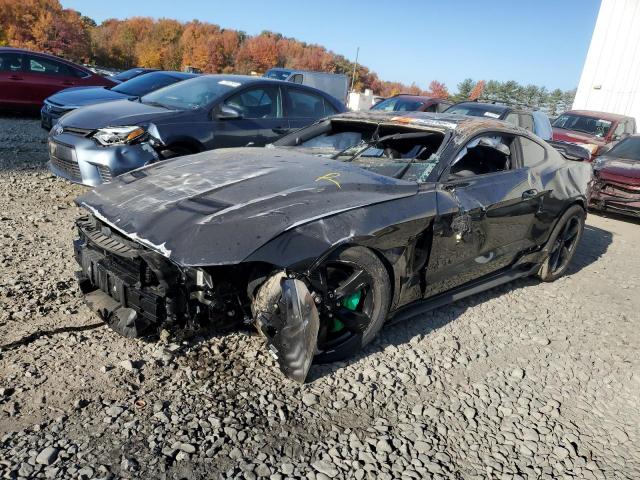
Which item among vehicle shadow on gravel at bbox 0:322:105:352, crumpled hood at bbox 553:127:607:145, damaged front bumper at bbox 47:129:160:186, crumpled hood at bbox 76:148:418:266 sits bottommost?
vehicle shadow on gravel at bbox 0:322:105:352

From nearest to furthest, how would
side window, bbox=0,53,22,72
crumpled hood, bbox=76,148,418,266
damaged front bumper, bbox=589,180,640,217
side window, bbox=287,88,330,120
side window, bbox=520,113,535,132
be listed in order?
crumpled hood, bbox=76,148,418,266 → side window, bbox=287,88,330,120 → damaged front bumper, bbox=589,180,640,217 → side window, bbox=520,113,535,132 → side window, bbox=0,53,22,72

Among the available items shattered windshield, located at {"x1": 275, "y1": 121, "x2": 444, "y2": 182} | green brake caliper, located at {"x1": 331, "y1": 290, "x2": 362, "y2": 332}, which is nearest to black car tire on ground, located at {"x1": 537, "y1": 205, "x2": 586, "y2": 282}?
shattered windshield, located at {"x1": 275, "y1": 121, "x2": 444, "y2": 182}

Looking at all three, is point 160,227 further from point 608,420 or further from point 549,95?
point 549,95

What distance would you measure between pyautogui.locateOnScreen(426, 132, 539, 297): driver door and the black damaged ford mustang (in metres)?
0.01

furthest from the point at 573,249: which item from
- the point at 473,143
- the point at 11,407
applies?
the point at 11,407

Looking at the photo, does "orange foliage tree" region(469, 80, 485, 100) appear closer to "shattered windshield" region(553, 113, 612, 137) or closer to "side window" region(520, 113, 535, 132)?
"shattered windshield" region(553, 113, 612, 137)

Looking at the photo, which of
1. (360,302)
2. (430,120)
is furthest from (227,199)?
(430,120)

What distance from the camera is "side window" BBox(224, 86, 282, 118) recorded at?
244 inches

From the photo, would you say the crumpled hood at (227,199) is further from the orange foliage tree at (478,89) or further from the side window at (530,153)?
the orange foliage tree at (478,89)

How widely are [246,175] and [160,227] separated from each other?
75 centimetres

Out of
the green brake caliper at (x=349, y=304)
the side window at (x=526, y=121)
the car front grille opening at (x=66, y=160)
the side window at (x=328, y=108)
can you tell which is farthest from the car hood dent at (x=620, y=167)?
the car front grille opening at (x=66, y=160)

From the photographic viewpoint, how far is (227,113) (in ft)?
19.1

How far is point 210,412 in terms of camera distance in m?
2.47

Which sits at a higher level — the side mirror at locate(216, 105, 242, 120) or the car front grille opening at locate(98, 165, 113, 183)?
the side mirror at locate(216, 105, 242, 120)
